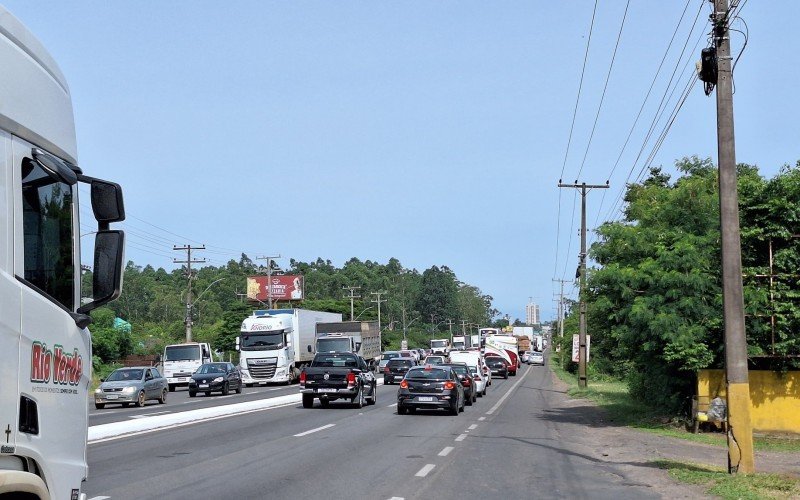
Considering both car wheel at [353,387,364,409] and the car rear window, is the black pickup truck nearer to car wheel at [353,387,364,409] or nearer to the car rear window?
car wheel at [353,387,364,409]

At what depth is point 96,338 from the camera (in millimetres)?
60344

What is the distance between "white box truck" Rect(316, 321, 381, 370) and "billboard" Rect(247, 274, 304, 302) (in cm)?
4204

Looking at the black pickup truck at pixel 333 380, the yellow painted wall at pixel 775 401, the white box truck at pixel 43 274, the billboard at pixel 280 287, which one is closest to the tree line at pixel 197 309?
the billboard at pixel 280 287

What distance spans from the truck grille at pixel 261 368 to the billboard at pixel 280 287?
57237mm

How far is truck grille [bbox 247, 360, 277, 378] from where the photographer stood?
161 feet

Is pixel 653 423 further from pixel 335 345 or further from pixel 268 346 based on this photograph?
pixel 335 345

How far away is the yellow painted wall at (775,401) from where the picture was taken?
2039 cm

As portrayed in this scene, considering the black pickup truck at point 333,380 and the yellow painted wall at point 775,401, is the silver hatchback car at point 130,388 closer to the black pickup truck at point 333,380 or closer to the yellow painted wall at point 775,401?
the black pickup truck at point 333,380

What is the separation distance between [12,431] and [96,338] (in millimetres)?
59775

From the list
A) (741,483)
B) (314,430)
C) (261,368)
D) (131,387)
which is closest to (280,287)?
(261,368)

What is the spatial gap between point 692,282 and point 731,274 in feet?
25.6

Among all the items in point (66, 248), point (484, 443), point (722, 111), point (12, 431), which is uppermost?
point (722, 111)

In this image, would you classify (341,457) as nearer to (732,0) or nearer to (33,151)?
(732,0)

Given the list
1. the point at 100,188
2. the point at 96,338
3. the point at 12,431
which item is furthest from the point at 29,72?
the point at 96,338
